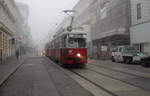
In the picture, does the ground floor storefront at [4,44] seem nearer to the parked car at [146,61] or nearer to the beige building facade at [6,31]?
the beige building facade at [6,31]

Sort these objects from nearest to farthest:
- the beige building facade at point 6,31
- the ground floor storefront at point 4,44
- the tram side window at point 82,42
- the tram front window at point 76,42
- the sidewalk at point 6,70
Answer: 1. the sidewalk at point 6,70
2. the tram front window at point 76,42
3. the tram side window at point 82,42
4. the ground floor storefront at point 4,44
5. the beige building facade at point 6,31

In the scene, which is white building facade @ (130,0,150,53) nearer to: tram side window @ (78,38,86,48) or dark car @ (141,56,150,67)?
dark car @ (141,56,150,67)

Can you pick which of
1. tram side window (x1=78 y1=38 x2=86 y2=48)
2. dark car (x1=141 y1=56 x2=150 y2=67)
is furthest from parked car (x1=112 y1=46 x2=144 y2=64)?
tram side window (x1=78 y1=38 x2=86 y2=48)

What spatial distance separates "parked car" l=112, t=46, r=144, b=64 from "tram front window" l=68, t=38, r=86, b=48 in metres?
7.96

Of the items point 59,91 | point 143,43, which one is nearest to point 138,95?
point 59,91

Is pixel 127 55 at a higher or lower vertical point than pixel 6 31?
lower

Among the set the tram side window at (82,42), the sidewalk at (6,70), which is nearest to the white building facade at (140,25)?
the tram side window at (82,42)

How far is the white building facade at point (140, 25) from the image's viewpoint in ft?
119

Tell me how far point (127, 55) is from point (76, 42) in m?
9.57

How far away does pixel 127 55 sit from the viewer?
Result: 30.4 metres

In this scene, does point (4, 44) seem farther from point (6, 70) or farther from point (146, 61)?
point (146, 61)

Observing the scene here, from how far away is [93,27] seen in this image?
63969mm

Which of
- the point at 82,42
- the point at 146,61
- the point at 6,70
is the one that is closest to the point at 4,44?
the point at 6,70

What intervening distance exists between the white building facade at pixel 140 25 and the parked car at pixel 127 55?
204 inches
